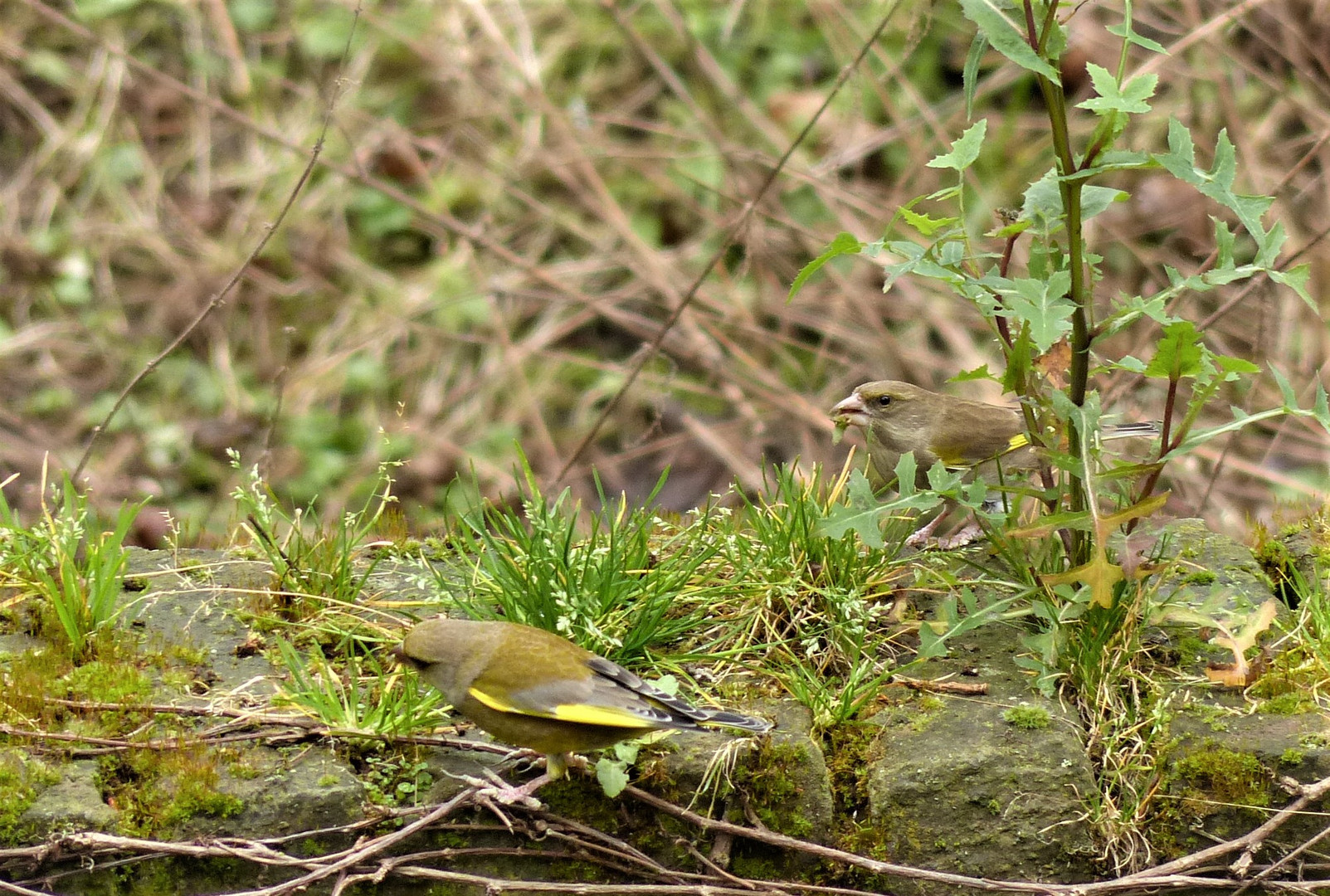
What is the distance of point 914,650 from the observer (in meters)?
4.23

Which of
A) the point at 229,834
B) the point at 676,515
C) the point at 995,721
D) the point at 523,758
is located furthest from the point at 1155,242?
the point at 229,834

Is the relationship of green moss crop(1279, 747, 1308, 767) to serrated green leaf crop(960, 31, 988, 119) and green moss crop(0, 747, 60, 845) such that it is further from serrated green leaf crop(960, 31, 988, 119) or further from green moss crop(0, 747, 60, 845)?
green moss crop(0, 747, 60, 845)

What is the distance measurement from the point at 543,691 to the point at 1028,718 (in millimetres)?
1294

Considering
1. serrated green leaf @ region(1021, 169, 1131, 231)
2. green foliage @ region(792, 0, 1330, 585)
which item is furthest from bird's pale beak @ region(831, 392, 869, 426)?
serrated green leaf @ region(1021, 169, 1131, 231)

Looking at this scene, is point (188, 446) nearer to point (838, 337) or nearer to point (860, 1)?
point (838, 337)

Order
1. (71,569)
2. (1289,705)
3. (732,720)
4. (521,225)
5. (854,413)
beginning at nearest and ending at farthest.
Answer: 1. (732,720)
2. (1289,705)
3. (71,569)
4. (854,413)
5. (521,225)

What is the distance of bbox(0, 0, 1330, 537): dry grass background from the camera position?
898 cm

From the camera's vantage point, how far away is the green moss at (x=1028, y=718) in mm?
3826

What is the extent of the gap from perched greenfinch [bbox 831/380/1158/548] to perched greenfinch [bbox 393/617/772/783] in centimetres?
171

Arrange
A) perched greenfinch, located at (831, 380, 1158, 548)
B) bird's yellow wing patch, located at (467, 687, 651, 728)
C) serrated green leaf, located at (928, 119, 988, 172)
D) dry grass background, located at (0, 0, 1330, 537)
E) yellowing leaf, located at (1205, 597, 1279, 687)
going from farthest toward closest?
dry grass background, located at (0, 0, 1330, 537), perched greenfinch, located at (831, 380, 1158, 548), yellowing leaf, located at (1205, 597, 1279, 687), serrated green leaf, located at (928, 119, 988, 172), bird's yellow wing patch, located at (467, 687, 651, 728)

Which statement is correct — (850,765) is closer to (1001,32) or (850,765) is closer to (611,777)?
(611,777)

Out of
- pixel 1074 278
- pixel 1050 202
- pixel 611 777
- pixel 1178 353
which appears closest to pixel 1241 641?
pixel 1178 353

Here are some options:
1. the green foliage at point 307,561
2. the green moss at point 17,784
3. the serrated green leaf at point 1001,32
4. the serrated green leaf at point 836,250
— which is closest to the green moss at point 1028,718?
the serrated green leaf at point 836,250

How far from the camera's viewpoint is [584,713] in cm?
345
